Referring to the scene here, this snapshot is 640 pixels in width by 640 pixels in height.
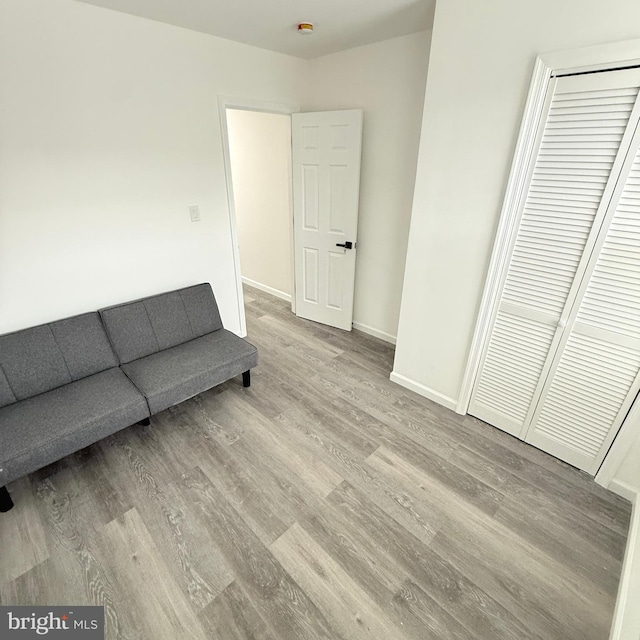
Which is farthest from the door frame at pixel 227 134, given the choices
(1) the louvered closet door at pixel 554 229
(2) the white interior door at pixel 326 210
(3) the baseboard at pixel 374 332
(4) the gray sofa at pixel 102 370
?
(1) the louvered closet door at pixel 554 229

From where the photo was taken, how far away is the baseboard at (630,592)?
3.97 feet

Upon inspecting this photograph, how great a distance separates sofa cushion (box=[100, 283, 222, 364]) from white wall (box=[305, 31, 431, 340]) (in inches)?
60.8

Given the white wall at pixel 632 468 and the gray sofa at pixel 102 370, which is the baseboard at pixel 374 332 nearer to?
the gray sofa at pixel 102 370

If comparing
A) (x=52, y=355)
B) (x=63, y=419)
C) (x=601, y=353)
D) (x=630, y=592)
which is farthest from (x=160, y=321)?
(x=630, y=592)

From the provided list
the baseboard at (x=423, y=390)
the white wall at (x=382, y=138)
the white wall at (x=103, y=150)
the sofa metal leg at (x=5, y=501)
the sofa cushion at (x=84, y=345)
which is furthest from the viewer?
the white wall at (x=382, y=138)

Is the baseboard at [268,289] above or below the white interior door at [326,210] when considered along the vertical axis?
below

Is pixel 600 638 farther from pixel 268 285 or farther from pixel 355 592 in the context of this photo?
pixel 268 285

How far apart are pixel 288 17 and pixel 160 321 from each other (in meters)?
2.15

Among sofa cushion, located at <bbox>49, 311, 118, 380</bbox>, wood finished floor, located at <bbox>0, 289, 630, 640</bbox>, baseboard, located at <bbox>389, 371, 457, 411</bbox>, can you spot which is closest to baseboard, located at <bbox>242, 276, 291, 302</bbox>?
baseboard, located at <bbox>389, 371, 457, 411</bbox>

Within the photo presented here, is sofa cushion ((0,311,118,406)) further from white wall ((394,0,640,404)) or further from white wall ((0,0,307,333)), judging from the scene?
white wall ((394,0,640,404))

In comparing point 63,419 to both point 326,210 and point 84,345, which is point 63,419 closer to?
point 84,345

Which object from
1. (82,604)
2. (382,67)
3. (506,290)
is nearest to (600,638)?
(506,290)

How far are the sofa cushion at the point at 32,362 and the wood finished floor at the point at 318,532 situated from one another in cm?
47

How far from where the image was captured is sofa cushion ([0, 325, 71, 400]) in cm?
189
